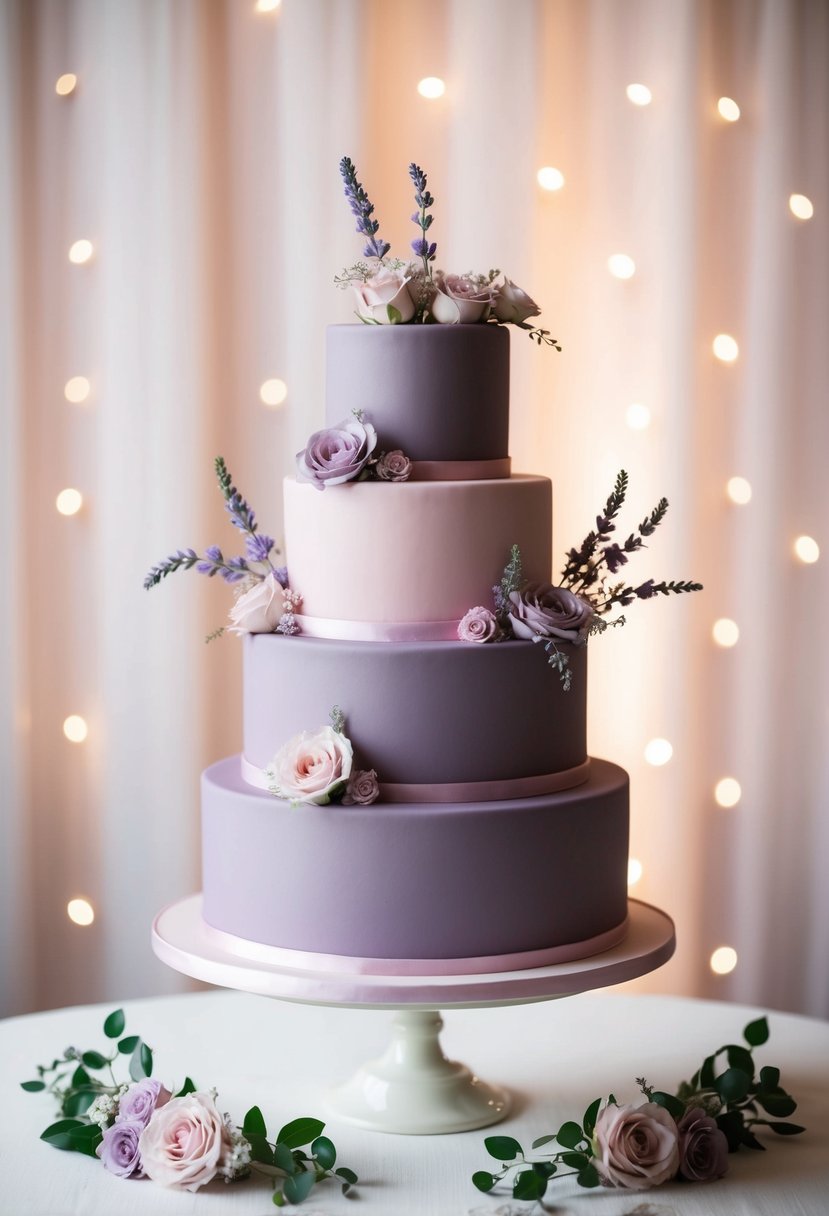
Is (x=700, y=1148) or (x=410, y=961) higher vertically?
(x=410, y=961)

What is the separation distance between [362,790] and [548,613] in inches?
11.9

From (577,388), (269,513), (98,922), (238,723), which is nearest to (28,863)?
(98,922)

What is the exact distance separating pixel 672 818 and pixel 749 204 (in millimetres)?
1219

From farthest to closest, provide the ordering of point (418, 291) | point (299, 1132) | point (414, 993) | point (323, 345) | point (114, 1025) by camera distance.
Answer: point (323, 345), point (114, 1025), point (418, 291), point (299, 1132), point (414, 993)

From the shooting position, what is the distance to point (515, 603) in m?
1.70

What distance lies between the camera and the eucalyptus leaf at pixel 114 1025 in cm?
191

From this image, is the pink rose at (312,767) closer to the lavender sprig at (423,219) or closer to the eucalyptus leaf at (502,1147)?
the eucalyptus leaf at (502,1147)

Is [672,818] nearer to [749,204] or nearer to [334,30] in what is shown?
[749,204]

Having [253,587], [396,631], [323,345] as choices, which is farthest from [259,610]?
[323,345]

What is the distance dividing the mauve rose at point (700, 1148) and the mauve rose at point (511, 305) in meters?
0.98

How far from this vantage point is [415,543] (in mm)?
1716

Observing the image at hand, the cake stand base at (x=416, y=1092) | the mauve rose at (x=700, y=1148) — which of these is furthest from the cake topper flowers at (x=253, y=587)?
the mauve rose at (x=700, y=1148)

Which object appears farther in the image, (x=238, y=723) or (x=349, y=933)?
(x=238, y=723)

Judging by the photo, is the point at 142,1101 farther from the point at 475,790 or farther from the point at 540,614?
the point at 540,614
